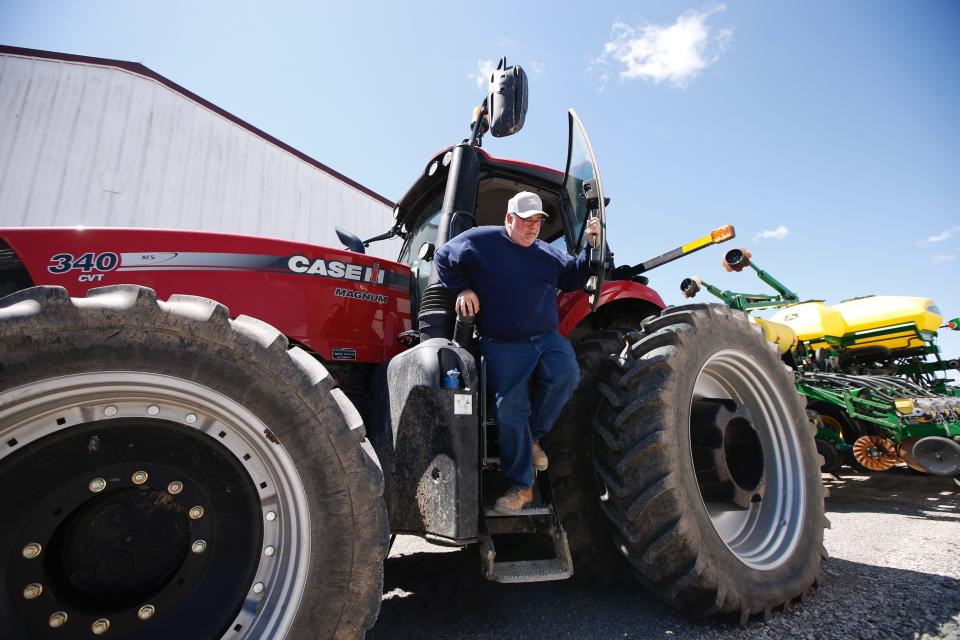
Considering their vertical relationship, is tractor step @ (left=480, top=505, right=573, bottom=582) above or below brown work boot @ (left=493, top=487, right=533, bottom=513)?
below

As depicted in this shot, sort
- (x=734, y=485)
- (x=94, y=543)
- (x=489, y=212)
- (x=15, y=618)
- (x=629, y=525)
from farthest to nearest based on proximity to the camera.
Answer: (x=489, y=212), (x=734, y=485), (x=629, y=525), (x=94, y=543), (x=15, y=618)

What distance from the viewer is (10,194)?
319 inches

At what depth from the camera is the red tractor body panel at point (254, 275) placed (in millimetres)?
2270

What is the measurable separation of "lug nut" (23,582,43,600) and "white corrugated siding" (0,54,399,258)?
315 inches

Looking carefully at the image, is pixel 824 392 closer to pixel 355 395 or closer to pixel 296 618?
pixel 355 395

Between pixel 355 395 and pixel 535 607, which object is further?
pixel 355 395

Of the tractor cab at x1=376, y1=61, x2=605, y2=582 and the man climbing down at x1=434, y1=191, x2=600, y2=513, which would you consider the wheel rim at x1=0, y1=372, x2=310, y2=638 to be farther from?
the man climbing down at x1=434, y1=191, x2=600, y2=513

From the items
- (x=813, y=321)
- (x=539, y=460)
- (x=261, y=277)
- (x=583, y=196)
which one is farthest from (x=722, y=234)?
(x=813, y=321)

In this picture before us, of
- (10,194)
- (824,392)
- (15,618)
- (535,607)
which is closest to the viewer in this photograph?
(15,618)

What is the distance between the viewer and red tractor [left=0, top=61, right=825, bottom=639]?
4.28 feet

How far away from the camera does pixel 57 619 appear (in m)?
1.25

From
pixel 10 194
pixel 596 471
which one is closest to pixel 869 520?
pixel 596 471

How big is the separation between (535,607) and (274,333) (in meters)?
1.79

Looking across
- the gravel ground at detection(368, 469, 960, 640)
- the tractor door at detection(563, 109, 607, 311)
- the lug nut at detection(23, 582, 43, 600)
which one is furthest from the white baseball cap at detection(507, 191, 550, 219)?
the lug nut at detection(23, 582, 43, 600)
